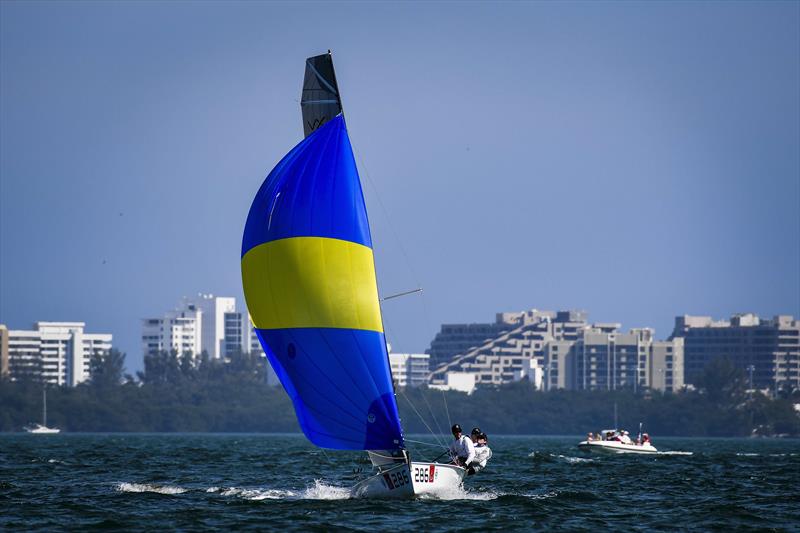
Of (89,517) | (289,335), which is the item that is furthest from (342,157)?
(89,517)

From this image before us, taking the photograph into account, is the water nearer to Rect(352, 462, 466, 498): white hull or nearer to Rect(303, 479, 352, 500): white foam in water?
Rect(303, 479, 352, 500): white foam in water

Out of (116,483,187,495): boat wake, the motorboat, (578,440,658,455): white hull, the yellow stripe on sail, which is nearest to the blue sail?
the yellow stripe on sail

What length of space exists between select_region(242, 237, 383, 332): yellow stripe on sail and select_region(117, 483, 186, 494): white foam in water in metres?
9.71

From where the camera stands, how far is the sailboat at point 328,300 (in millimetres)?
39500

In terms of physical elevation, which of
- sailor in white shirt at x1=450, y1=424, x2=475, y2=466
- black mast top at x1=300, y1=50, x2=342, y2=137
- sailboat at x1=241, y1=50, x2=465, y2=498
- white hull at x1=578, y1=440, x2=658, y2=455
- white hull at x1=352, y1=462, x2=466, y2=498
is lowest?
white hull at x1=578, y1=440, x2=658, y2=455

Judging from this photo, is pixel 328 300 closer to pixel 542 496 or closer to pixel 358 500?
pixel 358 500

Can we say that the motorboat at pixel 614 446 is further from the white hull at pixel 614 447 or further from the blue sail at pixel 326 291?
the blue sail at pixel 326 291

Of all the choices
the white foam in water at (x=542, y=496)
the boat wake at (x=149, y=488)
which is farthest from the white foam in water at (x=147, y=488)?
the white foam in water at (x=542, y=496)

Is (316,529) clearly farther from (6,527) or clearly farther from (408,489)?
(6,527)

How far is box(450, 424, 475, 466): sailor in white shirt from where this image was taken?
4178cm

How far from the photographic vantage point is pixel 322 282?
129 feet

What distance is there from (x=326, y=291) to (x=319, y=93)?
570 centimetres

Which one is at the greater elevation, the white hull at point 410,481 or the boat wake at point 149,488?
the white hull at point 410,481

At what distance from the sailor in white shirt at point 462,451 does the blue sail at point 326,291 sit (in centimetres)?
287
